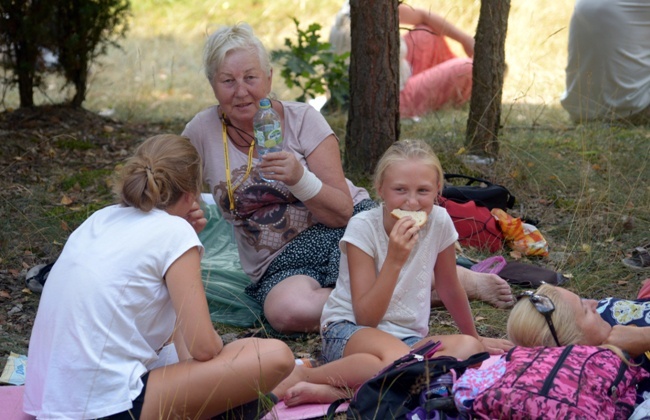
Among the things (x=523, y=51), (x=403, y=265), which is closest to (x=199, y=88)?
(x=523, y=51)

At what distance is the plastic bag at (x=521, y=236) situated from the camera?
4551 mm

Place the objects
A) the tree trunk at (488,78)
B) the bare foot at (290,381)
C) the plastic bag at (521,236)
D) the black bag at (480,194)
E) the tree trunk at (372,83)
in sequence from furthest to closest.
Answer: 1. the tree trunk at (488,78)
2. the tree trunk at (372,83)
3. the black bag at (480,194)
4. the plastic bag at (521,236)
5. the bare foot at (290,381)

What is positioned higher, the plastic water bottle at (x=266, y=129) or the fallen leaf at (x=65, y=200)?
the plastic water bottle at (x=266, y=129)

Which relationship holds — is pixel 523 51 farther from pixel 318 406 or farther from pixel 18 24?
→ pixel 318 406

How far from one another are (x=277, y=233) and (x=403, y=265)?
0.90 m

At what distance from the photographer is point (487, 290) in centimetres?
398

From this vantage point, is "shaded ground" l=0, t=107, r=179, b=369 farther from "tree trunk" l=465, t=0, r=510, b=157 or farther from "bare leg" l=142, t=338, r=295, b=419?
"tree trunk" l=465, t=0, r=510, b=157

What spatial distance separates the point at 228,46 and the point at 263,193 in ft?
2.22

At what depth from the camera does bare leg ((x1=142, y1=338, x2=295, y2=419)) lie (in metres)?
2.55

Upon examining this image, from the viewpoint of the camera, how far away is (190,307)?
8.16 ft

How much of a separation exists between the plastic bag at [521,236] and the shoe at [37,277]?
7.91 feet

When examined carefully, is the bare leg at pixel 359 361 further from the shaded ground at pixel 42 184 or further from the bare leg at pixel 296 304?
the shaded ground at pixel 42 184

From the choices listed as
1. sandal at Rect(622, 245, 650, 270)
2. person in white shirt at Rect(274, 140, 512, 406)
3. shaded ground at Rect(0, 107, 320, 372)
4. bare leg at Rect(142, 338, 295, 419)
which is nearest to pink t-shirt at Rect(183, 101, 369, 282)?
shaded ground at Rect(0, 107, 320, 372)

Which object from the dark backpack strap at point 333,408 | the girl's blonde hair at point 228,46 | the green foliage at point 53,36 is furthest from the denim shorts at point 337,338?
the green foliage at point 53,36
